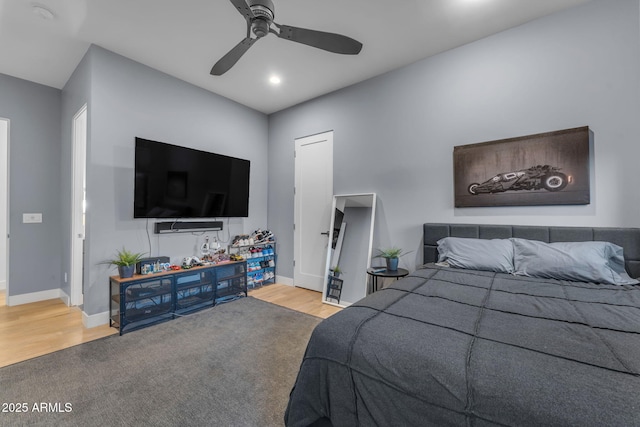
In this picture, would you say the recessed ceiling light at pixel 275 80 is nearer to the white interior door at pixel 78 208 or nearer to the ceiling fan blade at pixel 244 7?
the ceiling fan blade at pixel 244 7

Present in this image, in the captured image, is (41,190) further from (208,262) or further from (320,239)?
(320,239)

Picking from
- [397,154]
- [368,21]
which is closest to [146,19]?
[368,21]

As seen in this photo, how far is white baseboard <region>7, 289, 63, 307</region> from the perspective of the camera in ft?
11.0

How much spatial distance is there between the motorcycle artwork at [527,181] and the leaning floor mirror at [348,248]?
1.20 metres

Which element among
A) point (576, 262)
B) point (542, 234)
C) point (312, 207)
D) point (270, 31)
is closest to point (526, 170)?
point (542, 234)

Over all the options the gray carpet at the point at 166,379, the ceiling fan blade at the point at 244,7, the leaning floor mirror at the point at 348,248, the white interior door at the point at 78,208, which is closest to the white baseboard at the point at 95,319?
the gray carpet at the point at 166,379

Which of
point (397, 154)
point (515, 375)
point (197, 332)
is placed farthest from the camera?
point (397, 154)

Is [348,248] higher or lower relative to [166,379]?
higher

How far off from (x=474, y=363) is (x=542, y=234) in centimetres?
202

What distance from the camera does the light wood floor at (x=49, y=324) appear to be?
7.63ft

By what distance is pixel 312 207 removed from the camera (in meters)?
4.05

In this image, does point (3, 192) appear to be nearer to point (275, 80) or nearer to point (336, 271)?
point (275, 80)

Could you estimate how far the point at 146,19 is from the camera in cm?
244

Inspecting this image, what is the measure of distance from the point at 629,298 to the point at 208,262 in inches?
146
